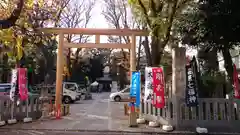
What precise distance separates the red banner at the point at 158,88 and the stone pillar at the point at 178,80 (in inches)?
18.1

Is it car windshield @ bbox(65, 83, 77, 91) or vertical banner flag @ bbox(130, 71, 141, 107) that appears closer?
vertical banner flag @ bbox(130, 71, 141, 107)

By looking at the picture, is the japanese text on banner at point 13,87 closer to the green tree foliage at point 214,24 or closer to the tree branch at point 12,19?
the tree branch at point 12,19

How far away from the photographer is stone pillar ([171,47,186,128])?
353 inches

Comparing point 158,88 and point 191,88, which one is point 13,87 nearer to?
point 158,88

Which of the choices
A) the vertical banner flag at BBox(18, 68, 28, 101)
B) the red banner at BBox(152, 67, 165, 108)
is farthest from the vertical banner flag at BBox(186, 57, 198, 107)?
the vertical banner flag at BBox(18, 68, 28, 101)

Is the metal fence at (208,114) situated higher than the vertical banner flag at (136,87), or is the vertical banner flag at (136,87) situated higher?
the vertical banner flag at (136,87)

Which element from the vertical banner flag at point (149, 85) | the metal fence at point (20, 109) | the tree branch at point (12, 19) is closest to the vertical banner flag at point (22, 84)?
the metal fence at point (20, 109)

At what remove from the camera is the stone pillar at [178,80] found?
8.96 metres

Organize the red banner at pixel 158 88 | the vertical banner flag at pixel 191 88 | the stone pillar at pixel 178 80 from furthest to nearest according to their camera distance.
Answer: the red banner at pixel 158 88 < the stone pillar at pixel 178 80 < the vertical banner flag at pixel 191 88

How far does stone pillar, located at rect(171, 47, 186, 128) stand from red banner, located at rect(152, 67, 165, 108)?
0.46 metres

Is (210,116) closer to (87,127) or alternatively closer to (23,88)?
(87,127)

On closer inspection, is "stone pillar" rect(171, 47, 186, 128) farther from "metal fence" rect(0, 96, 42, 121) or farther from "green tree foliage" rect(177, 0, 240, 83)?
Answer: "metal fence" rect(0, 96, 42, 121)

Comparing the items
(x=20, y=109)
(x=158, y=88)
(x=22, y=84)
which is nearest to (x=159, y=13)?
(x=158, y=88)

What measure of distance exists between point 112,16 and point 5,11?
16820mm
